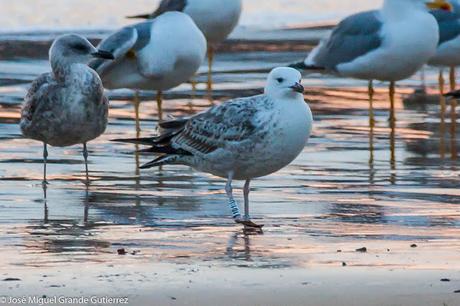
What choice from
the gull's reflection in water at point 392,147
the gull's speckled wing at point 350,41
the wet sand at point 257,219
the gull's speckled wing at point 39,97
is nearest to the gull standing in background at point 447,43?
the wet sand at point 257,219

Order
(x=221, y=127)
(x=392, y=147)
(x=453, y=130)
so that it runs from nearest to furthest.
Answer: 1. (x=221, y=127)
2. (x=392, y=147)
3. (x=453, y=130)

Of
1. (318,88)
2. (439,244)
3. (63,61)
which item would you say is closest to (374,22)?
(318,88)

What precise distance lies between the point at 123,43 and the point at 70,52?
2.48 m

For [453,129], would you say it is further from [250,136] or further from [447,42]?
[250,136]

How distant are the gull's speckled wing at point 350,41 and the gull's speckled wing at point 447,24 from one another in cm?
146

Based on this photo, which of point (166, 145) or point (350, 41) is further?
point (350, 41)

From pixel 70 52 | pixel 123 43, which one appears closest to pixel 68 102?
pixel 70 52

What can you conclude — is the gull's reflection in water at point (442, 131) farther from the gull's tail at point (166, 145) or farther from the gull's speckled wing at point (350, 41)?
the gull's tail at point (166, 145)

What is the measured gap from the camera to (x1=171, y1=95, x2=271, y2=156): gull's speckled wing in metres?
9.23

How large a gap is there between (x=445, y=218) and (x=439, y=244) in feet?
3.22

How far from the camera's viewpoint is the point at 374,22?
575 inches

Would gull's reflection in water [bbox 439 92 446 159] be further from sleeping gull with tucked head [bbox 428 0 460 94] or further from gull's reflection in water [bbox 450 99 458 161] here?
sleeping gull with tucked head [bbox 428 0 460 94]

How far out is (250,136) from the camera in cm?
916

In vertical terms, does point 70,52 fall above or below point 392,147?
above
